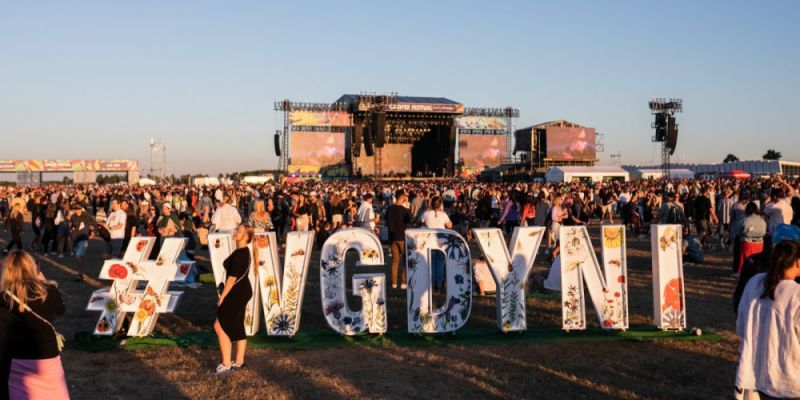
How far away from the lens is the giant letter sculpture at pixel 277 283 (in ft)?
24.4

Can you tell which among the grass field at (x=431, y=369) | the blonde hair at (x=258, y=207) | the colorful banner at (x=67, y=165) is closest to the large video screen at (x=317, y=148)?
the colorful banner at (x=67, y=165)

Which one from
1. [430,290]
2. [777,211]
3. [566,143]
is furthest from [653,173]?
[430,290]

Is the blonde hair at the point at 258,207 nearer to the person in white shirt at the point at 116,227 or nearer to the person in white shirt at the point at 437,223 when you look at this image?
the person in white shirt at the point at 437,223

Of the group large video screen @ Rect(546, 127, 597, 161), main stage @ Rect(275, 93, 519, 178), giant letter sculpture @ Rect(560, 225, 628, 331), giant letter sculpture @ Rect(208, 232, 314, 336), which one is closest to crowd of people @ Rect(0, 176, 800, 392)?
giant letter sculpture @ Rect(208, 232, 314, 336)

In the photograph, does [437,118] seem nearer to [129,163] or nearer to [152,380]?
[129,163]

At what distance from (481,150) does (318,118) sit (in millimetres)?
15109

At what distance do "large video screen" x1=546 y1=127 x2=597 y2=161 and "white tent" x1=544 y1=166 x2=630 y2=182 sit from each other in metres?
13.0

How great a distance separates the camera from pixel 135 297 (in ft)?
24.5

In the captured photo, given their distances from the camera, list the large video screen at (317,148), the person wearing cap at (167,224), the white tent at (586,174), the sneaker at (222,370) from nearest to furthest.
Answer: the sneaker at (222,370) → the person wearing cap at (167,224) → the white tent at (586,174) → the large video screen at (317,148)

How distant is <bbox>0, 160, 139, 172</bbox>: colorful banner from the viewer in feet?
289

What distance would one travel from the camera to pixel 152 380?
6.10 m

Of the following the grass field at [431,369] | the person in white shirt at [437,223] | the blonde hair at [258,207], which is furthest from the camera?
the blonde hair at [258,207]

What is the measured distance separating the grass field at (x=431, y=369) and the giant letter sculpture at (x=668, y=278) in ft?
1.26

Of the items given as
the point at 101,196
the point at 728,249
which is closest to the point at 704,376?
the point at 728,249
